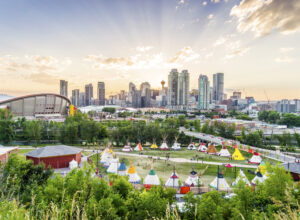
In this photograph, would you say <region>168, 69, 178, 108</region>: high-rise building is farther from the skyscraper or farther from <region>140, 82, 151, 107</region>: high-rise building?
the skyscraper

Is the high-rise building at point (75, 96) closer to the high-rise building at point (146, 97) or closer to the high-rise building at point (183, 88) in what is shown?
the high-rise building at point (146, 97)

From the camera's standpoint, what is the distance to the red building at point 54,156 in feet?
74.6

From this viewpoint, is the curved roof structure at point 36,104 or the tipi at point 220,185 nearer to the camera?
the tipi at point 220,185

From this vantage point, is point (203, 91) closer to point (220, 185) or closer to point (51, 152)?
point (51, 152)

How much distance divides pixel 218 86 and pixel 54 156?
191170mm

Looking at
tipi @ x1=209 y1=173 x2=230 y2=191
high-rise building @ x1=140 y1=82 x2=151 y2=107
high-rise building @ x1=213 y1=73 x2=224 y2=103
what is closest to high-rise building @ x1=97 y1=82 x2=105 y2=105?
high-rise building @ x1=140 y1=82 x2=151 y2=107

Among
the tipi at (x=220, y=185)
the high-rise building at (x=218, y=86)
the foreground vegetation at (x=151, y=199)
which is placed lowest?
the tipi at (x=220, y=185)

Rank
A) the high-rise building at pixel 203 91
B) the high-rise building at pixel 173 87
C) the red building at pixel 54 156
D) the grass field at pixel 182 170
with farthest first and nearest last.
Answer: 1. the high-rise building at pixel 203 91
2. the high-rise building at pixel 173 87
3. the red building at pixel 54 156
4. the grass field at pixel 182 170

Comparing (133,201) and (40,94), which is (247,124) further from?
(40,94)

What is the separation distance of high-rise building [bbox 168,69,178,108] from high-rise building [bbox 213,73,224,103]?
8298 centimetres

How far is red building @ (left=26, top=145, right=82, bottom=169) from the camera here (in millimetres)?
22752

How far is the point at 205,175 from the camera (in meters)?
21.2

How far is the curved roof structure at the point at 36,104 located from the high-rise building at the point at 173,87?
68.4 m

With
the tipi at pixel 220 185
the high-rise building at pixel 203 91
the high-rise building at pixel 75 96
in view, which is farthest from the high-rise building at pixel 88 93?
the tipi at pixel 220 185
